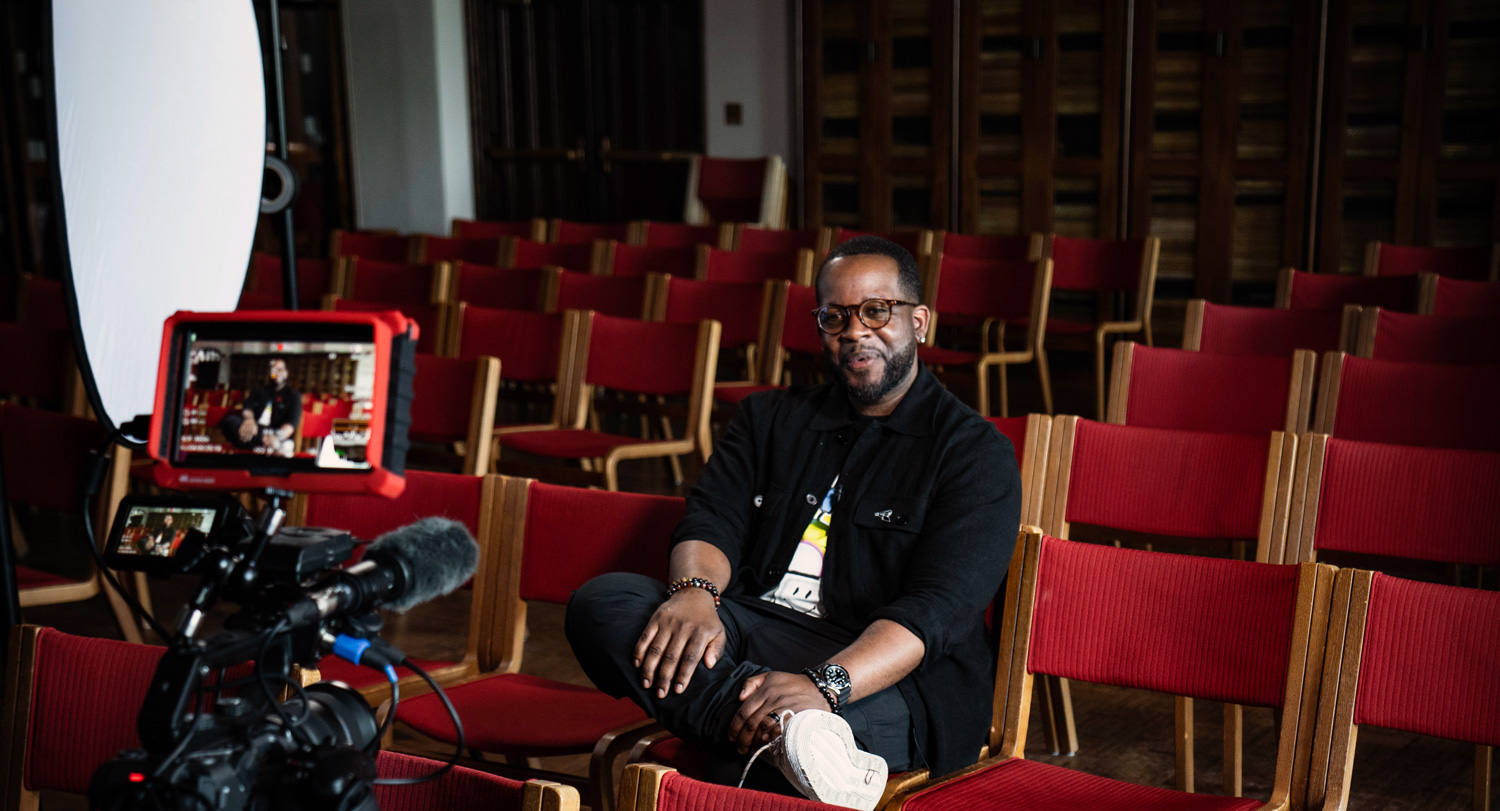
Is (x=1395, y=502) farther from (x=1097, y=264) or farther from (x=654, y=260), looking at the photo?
(x=654, y=260)

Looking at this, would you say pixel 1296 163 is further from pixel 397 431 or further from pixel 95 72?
pixel 397 431

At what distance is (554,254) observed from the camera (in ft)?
20.2

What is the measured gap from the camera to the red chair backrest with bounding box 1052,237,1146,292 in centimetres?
576

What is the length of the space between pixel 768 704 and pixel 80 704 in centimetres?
86

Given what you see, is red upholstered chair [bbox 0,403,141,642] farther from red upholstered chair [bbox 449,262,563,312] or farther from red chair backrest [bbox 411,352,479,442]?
red upholstered chair [bbox 449,262,563,312]

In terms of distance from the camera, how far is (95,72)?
6.21 ft

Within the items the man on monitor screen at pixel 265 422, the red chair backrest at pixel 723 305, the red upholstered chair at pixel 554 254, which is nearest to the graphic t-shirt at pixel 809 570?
the man on monitor screen at pixel 265 422

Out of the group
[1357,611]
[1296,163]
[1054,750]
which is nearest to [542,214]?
[1296,163]

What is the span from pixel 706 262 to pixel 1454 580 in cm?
351

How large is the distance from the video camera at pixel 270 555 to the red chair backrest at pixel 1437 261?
5202 mm

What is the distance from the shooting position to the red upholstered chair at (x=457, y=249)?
639 cm

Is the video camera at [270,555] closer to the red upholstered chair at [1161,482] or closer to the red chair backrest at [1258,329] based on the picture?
the red upholstered chair at [1161,482]

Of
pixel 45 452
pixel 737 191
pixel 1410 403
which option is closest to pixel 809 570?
pixel 1410 403

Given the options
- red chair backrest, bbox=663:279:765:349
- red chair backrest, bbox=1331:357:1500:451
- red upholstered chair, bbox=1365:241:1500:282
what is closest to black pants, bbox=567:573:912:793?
red chair backrest, bbox=1331:357:1500:451
